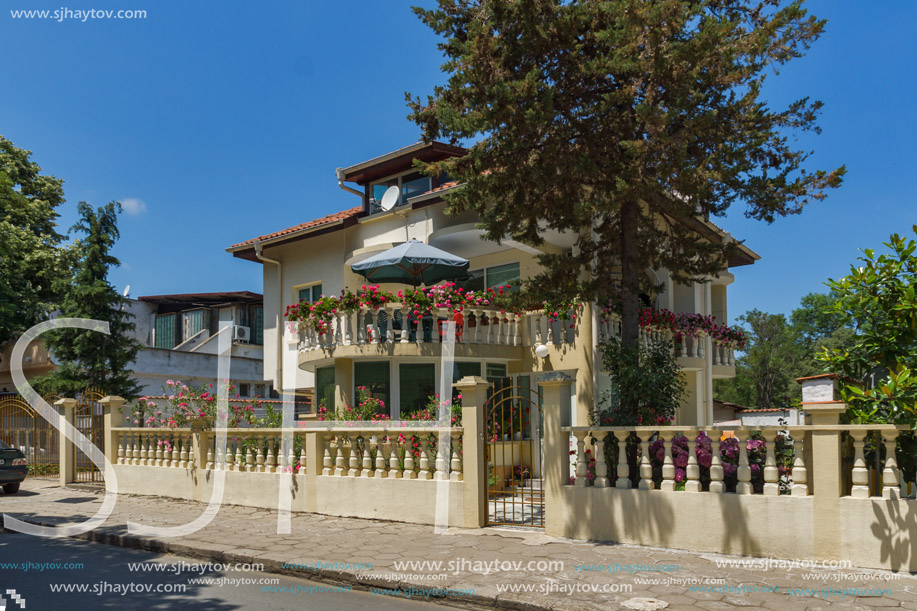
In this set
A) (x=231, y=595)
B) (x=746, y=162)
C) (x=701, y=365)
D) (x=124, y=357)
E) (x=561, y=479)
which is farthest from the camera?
(x=124, y=357)

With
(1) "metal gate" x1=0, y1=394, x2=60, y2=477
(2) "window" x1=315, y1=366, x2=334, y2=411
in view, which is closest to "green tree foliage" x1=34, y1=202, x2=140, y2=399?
(1) "metal gate" x1=0, y1=394, x2=60, y2=477

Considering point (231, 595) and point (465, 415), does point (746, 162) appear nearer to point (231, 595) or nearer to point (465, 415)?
point (465, 415)

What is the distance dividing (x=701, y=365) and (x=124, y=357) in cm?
1669

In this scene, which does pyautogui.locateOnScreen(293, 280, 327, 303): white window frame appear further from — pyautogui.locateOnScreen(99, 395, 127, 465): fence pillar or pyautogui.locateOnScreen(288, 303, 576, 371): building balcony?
pyautogui.locateOnScreen(99, 395, 127, 465): fence pillar

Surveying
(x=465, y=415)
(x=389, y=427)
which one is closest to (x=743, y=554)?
(x=465, y=415)

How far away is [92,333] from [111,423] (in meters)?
6.62

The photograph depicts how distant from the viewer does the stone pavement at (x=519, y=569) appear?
6562mm

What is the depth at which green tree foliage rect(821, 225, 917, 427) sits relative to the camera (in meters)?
7.81

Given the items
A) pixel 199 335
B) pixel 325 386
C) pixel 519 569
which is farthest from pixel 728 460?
pixel 199 335

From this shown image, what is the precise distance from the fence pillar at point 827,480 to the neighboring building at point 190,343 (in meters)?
24.3

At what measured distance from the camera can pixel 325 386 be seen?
1784cm

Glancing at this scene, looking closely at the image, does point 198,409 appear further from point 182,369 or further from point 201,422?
point 182,369

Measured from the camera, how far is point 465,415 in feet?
33.6

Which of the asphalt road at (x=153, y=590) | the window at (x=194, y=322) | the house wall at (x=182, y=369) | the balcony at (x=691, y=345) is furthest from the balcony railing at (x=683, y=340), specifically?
the window at (x=194, y=322)
